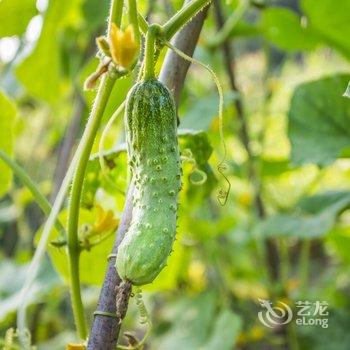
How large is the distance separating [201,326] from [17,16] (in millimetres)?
1102

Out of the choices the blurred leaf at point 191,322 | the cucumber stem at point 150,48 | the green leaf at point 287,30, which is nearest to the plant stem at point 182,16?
the cucumber stem at point 150,48

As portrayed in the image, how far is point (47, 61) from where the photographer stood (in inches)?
59.9

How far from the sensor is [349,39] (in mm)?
1279

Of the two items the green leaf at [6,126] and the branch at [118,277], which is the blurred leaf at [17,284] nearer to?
the green leaf at [6,126]

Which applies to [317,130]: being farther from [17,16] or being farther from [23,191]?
[23,191]

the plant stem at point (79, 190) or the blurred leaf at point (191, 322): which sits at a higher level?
the plant stem at point (79, 190)

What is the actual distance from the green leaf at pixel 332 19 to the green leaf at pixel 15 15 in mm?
524

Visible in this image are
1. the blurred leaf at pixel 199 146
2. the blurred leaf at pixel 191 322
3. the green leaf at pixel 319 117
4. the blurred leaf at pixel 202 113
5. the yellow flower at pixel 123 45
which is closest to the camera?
the yellow flower at pixel 123 45

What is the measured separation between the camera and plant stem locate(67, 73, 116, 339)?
0.66 meters

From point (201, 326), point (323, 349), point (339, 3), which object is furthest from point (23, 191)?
point (339, 3)

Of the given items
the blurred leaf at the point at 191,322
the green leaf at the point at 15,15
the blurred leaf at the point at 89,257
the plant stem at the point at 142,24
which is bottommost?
the blurred leaf at the point at 191,322

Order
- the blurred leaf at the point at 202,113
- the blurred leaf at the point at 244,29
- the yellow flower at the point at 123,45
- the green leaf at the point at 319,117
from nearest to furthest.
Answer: the yellow flower at the point at 123,45 → the green leaf at the point at 319,117 → the blurred leaf at the point at 202,113 → the blurred leaf at the point at 244,29

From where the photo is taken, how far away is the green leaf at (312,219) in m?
1.28

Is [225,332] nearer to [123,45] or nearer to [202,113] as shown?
[202,113]
